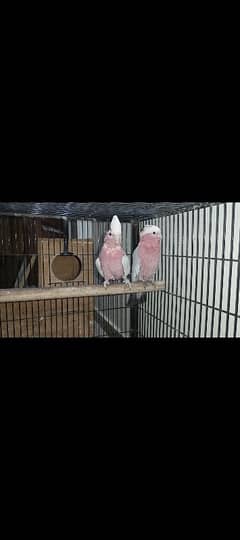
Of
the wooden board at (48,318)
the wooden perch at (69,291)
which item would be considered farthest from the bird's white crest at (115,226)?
the wooden board at (48,318)

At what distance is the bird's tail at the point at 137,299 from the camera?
1817 mm

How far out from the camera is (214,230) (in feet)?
3.81

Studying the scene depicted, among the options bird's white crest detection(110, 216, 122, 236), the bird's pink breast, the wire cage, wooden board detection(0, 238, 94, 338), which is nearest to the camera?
the wire cage

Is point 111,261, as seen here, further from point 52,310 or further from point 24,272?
point 52,310

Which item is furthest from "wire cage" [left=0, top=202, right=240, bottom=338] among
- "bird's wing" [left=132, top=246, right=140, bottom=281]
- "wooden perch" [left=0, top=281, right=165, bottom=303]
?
"bird's wing" [left=132, top=246, right=140, bottom=281]

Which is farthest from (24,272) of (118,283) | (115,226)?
(115,226)

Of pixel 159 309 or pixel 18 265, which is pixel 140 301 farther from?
pixel 18 265

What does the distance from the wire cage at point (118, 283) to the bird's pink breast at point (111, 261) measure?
0.06 metres

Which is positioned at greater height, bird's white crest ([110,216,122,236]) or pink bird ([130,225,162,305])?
bird's white crest ([110,216,122,236])

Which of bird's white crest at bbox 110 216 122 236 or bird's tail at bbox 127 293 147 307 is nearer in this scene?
bird's white crest at bbox 110 216 122 236

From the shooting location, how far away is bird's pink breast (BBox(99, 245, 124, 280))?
4.47 ft

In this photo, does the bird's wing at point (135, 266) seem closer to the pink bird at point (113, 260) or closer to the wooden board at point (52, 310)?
the pink bird at point (113, 260)

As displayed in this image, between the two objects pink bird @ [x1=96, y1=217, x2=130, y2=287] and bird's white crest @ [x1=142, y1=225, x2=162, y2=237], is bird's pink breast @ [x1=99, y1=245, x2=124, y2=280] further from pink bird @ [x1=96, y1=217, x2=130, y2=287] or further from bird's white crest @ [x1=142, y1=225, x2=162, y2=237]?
bird's white crest @ [x1=142, y1=225, x2=162, y2=237]

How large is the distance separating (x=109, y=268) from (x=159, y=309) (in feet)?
1.25
